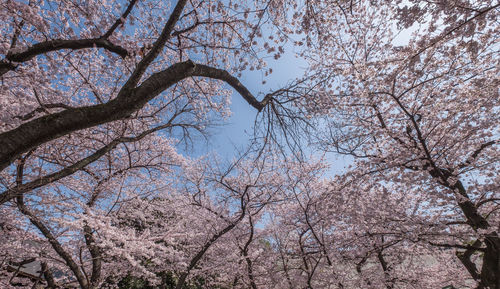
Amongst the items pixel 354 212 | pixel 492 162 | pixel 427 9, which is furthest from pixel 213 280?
pixel 427 9

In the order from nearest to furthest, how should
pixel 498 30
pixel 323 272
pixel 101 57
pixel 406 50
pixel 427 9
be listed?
1. pixel 427 9
2. pixel 498 30
3. pixel 406 50
4. pixel 101 57
5. pixel 323 272

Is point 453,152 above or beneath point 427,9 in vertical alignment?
beneath

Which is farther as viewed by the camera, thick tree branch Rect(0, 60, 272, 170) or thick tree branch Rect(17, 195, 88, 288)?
thick tree branch Rect(17, 195, 88, 288)

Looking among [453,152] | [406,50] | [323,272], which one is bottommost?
[323,272]

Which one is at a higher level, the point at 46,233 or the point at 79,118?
the point at 46,233

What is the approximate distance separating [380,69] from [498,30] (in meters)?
1.91

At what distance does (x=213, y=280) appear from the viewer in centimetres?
1313

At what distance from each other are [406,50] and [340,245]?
6.36 metres

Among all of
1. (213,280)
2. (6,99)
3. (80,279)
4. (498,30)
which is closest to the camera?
(498,30)

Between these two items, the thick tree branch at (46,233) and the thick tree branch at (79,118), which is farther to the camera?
the thick tree branch at (46,233)

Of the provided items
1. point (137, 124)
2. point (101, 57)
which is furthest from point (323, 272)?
point (101, 57)

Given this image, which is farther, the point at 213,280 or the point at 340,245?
the point at 213,280

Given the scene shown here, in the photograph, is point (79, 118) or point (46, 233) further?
point (46, 233)

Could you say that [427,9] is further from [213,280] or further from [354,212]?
[213,280]
